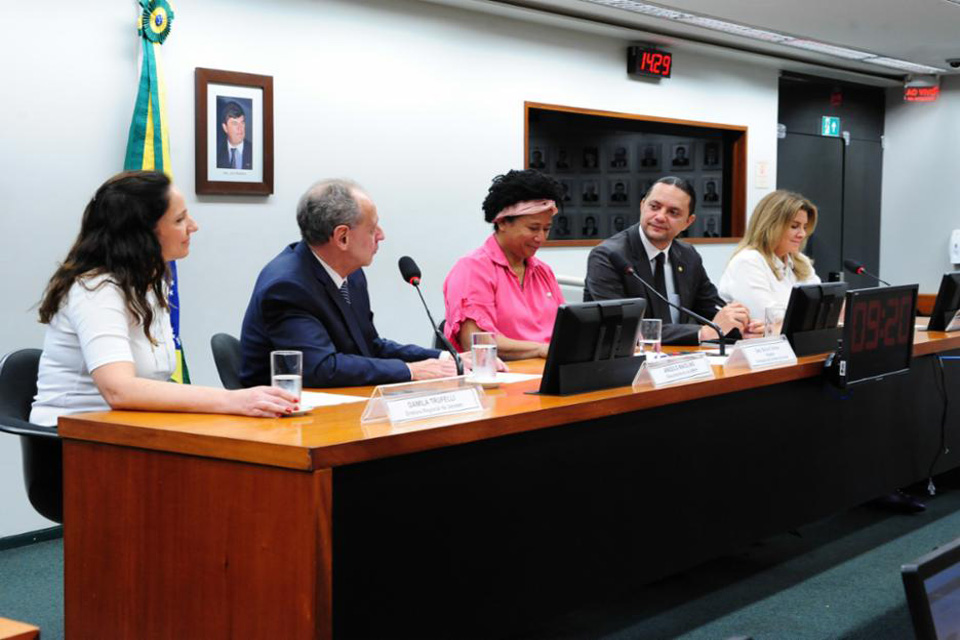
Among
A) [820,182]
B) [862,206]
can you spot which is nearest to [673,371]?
[820,182]

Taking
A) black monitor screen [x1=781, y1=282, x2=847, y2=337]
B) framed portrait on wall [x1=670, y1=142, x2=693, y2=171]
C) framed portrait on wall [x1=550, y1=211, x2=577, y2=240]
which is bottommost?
black monitor screen [x1=781, y1=282, x2=847, y2=337]

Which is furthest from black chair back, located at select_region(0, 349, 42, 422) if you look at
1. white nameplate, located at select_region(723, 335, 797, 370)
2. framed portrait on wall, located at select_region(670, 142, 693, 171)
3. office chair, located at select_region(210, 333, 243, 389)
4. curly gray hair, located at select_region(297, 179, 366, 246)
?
framed portrait on wall, located at select_region(670, 142, 693, 171)

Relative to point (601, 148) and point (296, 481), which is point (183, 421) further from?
point (601, 148)

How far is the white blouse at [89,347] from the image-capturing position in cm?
225

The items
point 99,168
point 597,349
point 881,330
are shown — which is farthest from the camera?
point 99,168

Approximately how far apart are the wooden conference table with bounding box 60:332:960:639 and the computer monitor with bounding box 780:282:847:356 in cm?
56

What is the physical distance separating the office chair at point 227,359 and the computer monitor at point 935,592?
88.0 inches

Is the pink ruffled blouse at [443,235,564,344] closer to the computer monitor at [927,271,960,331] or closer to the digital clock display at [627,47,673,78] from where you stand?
the computer monitor at [927,271,960,331]

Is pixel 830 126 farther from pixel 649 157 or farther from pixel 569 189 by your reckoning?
pixel 569 189

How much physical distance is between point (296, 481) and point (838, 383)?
1.97 metres

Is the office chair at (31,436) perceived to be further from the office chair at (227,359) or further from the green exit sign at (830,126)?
the green exit sign at (830,126)

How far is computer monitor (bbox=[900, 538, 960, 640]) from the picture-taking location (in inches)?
36.0

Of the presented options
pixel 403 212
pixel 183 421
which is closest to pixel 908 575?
pixel 183 421

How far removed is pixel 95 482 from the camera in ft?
6.62
